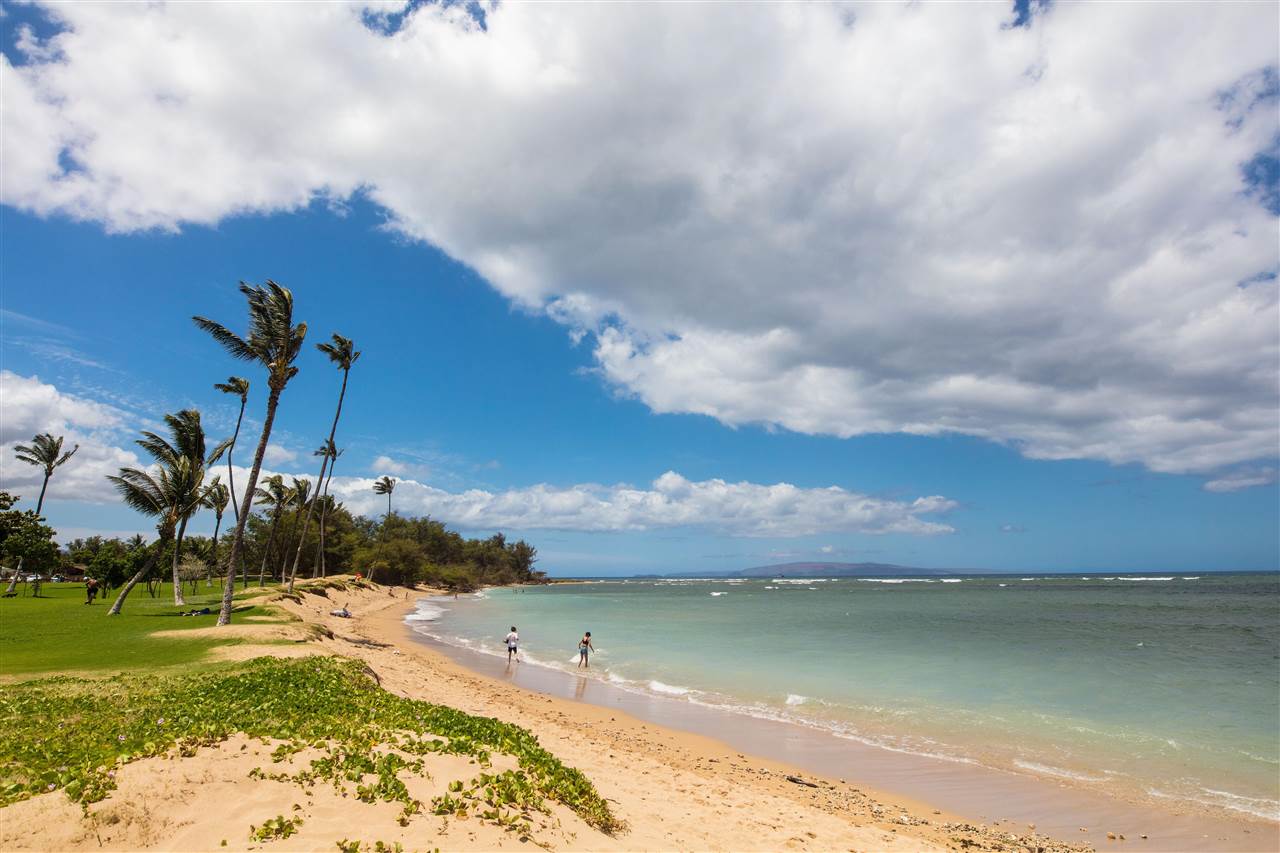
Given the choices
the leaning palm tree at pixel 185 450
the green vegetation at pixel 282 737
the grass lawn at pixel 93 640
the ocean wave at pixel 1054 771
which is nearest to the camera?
the green vegetation at pixel 282 737

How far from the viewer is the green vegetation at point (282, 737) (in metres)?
6.38

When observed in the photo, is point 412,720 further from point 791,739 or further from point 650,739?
point 791,739

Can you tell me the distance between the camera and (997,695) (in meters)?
19.3

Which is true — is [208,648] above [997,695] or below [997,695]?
above

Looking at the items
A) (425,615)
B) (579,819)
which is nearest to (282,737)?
(579,819)

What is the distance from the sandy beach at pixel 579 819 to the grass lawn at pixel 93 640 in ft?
5.76

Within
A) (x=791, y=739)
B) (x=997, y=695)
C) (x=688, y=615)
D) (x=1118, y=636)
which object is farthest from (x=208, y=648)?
(x=1118, y=636)

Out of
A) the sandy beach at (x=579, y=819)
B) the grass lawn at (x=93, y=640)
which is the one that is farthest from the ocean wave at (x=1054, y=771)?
the grass lawn at (x=93, y=640)

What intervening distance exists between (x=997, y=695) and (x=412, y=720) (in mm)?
18211

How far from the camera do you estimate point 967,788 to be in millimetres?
11516

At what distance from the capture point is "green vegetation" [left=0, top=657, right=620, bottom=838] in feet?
20.9

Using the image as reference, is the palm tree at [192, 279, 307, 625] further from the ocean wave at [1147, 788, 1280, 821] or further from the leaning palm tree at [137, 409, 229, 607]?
the ocean wave at [1147, 788, 1280, 821]

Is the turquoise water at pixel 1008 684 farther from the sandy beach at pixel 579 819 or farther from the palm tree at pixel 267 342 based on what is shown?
the palm tree at pixel 267 342

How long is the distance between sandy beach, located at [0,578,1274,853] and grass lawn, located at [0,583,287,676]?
1.75 meters
